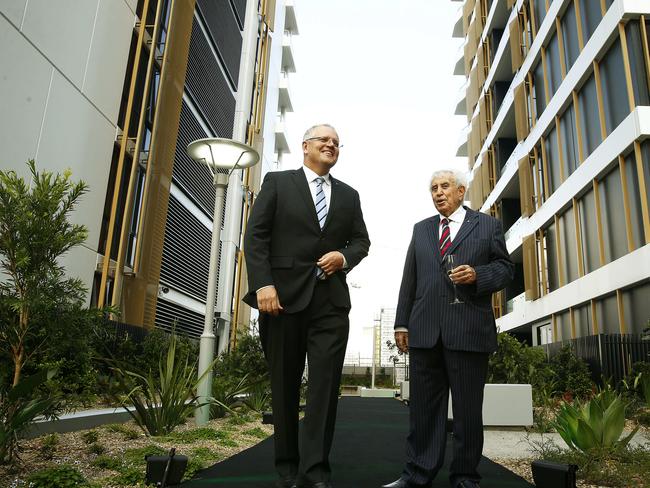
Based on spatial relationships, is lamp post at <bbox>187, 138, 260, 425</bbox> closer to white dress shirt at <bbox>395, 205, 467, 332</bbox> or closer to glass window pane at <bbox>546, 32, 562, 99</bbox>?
white dress shirt at <bbox>395, 205, 467, 332</bbox>

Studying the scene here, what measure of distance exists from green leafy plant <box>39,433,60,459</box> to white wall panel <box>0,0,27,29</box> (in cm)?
544

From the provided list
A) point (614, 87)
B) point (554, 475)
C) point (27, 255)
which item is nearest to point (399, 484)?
point (554, 475)

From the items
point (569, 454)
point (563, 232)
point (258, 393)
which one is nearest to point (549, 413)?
point (258, 393)

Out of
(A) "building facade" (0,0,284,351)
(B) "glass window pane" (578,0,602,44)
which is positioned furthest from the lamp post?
(B) "glass window pane" (578,0,602,44)

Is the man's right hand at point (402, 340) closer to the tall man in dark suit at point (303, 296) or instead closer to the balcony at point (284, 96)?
the tall man in dark suit at point (303, 296)

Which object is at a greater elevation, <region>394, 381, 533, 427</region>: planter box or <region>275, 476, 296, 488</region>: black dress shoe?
<region>394, 381, 533, 427</region>: planter box

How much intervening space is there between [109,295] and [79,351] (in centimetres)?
834

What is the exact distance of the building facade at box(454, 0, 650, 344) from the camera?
13.3 metres

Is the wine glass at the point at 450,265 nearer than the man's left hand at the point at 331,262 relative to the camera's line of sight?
No

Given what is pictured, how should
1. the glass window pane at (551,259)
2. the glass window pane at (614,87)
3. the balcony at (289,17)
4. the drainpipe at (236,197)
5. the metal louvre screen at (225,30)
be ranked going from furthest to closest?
the balcony at (289,17), the drainpipe at (236,197), the metal louvre screen at (225,30), the glass window pane at (551,259), the glass window pane at (614,87)

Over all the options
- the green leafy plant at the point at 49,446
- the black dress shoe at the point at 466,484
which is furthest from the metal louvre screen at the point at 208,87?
the black dress shoe at the point at 466,484

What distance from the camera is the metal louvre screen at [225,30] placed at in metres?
20.9

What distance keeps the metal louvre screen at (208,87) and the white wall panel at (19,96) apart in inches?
465

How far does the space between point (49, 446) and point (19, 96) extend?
17.2 feet
